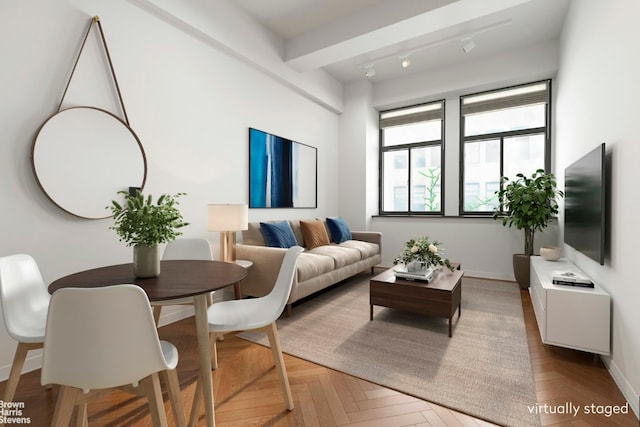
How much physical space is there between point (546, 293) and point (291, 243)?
2501 mm

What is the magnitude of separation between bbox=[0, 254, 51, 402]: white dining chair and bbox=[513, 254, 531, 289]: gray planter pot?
4539 millimetres

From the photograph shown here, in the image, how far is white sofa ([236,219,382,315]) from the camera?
115 inches

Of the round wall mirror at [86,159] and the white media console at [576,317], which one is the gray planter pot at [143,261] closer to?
the round wall mirror at [86,159]

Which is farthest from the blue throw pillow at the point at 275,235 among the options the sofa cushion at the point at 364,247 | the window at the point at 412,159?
the window at the point at 412,159

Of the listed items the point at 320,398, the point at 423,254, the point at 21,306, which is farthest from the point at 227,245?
the point at 423,254

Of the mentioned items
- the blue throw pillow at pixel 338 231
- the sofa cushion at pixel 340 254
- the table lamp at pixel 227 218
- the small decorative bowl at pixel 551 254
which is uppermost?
the table lamp at pixel 227 218

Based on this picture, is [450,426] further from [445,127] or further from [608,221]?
[445,127]

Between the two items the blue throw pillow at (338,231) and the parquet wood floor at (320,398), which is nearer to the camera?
the parquet wood floor at (320,398)

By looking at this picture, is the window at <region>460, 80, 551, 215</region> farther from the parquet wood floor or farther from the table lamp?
the table lamp

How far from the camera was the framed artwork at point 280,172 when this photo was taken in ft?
12.4

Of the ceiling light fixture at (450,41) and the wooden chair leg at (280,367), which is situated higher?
the ceiling light fixture at (450,41)

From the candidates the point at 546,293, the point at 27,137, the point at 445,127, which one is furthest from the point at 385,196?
the point at 27,137

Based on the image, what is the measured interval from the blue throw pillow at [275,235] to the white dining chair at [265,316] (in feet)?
5.24

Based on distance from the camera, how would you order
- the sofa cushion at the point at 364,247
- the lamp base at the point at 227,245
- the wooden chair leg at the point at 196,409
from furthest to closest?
the sofa cushion at the point at 364,247
the lamp base at the point at 227,245
the wooden chair leg at the point at 196,409
